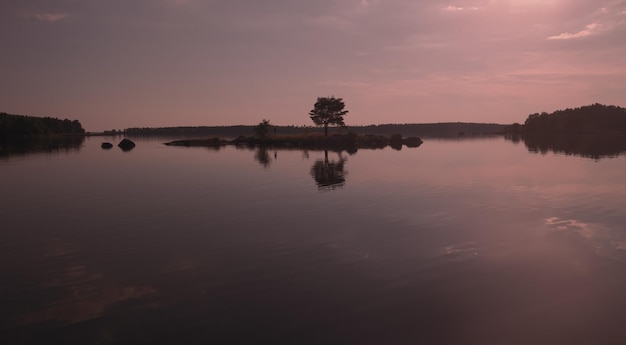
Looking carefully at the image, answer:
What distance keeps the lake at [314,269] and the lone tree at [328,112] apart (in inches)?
3335

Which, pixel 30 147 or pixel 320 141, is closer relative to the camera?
pixel 30 147

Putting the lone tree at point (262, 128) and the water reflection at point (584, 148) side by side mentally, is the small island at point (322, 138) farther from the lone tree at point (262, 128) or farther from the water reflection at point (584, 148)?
the water reflection at point (584, 148)

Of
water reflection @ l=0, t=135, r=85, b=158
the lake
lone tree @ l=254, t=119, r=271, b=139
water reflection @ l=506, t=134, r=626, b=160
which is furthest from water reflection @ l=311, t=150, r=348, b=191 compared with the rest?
lone tree @ l=254, t=119, r=271, b=139

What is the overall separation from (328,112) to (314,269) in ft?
326

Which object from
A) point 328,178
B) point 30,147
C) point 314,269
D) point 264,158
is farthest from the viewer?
point 30,147

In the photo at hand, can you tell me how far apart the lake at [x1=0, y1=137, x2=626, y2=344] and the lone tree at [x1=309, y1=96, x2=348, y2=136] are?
8471 cm

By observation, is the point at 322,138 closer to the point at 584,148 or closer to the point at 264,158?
the point at 264,158

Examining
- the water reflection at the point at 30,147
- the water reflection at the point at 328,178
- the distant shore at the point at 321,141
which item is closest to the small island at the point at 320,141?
the distant shore at the point at 321,141

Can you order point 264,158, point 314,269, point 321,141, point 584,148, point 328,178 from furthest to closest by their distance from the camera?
point 321,141 < point 584,148 < point 264,158 < point 328,178 < point 314,269

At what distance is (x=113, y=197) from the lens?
2655cm

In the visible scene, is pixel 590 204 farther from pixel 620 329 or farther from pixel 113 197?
pixel 113 197

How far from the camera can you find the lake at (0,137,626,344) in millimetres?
8906

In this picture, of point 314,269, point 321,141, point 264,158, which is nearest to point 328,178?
point 314,269

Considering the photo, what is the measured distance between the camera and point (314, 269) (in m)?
12.6
